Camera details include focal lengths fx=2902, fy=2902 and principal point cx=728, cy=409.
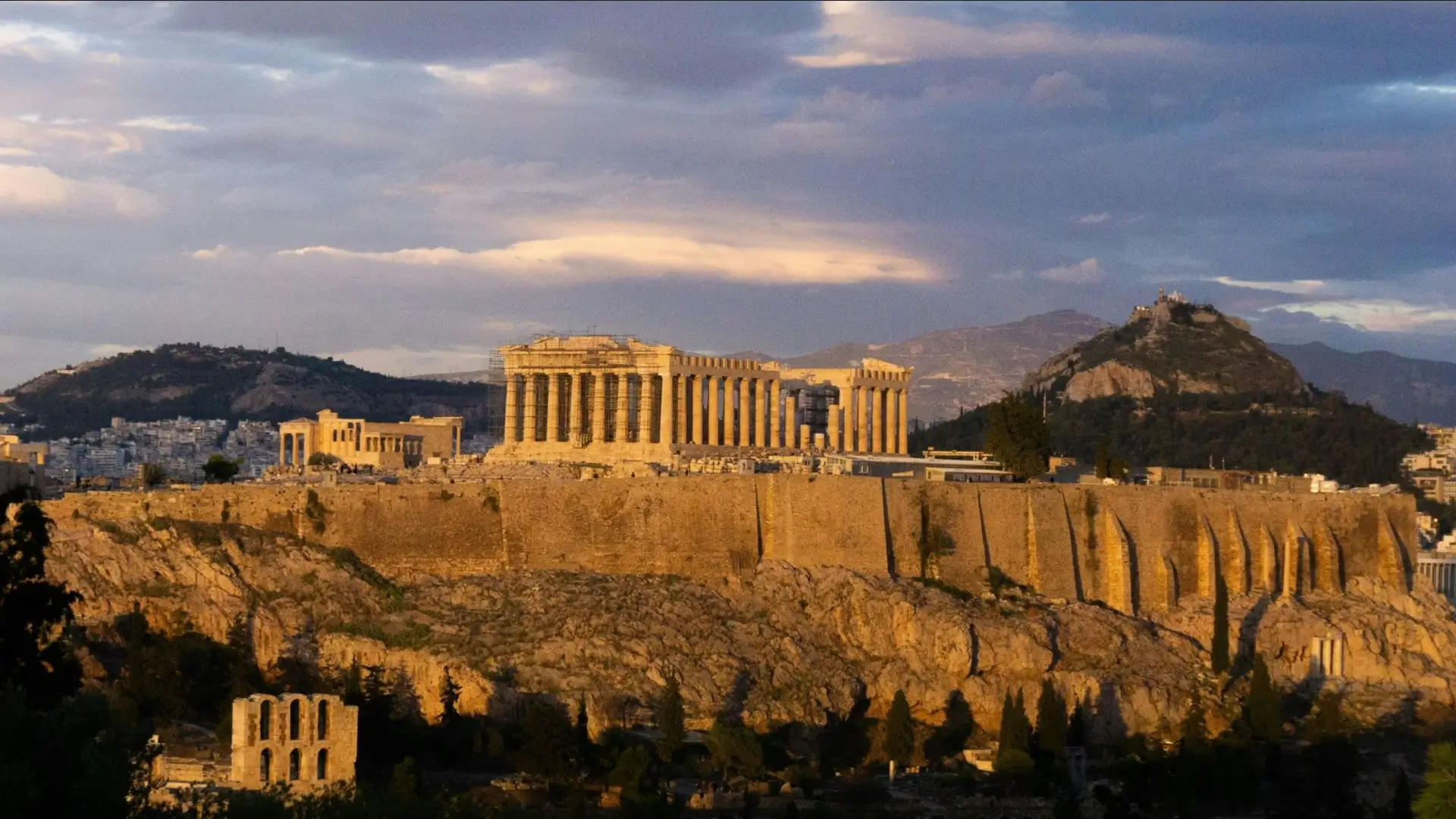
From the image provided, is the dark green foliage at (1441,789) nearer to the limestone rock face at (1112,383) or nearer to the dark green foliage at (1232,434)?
the dark green foliage at (1232,434)

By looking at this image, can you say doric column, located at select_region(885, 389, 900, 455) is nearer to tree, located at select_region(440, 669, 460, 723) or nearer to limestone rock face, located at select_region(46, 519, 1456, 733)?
limestone rock face, located at select_region(46, 519, 1456, 733)

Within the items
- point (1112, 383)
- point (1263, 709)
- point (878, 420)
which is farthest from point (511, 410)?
point (1112, 383)

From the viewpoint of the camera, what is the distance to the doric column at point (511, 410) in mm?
89050

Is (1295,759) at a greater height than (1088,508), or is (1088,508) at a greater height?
(1088,508)

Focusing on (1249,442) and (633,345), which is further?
(1249,442)

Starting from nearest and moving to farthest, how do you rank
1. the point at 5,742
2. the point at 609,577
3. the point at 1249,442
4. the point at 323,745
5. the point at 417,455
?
the point at 5,742, the point at 323,745, the point at 609,577, the point at 417,455, the point at 1249,442

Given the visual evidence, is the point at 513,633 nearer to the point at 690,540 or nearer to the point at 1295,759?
the point at 690,540

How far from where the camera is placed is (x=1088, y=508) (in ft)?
268

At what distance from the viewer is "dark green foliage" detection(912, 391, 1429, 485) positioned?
428ft

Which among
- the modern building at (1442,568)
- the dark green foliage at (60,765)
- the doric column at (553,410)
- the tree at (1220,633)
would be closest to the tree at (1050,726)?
the tree at (1220,633)

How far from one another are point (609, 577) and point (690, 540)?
261cm

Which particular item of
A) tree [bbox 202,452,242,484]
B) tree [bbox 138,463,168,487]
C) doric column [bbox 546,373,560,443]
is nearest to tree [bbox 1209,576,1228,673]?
doric column [bbox 546,373,560,443]

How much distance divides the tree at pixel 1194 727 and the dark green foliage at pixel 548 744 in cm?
1546

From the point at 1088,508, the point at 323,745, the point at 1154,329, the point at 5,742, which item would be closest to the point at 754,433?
the point at 1088,508
